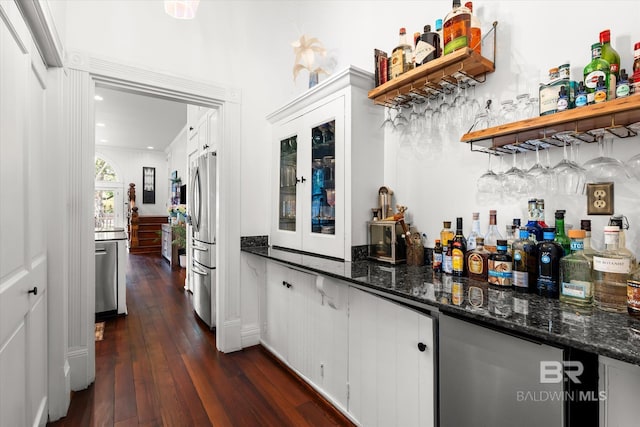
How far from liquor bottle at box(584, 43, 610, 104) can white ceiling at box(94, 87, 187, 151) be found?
17.1ft

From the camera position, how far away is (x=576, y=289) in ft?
3.53

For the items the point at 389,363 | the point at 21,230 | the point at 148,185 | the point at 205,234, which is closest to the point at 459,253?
the point at 389,363

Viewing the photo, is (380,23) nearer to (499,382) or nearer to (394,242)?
(394,242)

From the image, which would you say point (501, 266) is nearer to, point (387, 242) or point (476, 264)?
point (476, 264)

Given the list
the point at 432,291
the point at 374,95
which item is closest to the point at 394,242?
the point at 432,291

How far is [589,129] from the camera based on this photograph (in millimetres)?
1146

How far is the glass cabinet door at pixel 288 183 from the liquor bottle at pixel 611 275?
1.89m

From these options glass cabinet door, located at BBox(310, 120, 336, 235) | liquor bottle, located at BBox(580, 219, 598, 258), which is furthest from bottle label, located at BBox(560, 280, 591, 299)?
glass cabinet door, located at BBox(310, 120, 336, 235)

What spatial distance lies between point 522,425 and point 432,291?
49 cm

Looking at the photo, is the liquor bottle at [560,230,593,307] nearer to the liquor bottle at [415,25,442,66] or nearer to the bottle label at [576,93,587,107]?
the bottle label at [576,93,587,107]

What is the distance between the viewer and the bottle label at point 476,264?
1445 mm

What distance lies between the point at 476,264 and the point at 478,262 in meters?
0.01

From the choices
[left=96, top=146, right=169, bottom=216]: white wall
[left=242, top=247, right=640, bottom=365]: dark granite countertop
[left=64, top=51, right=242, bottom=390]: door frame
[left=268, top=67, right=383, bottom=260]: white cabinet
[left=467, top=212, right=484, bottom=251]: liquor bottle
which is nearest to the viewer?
[left=242, top=247, right=640, bottom=365]: dark granite countertop

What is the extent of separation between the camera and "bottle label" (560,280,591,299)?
1.06 m
